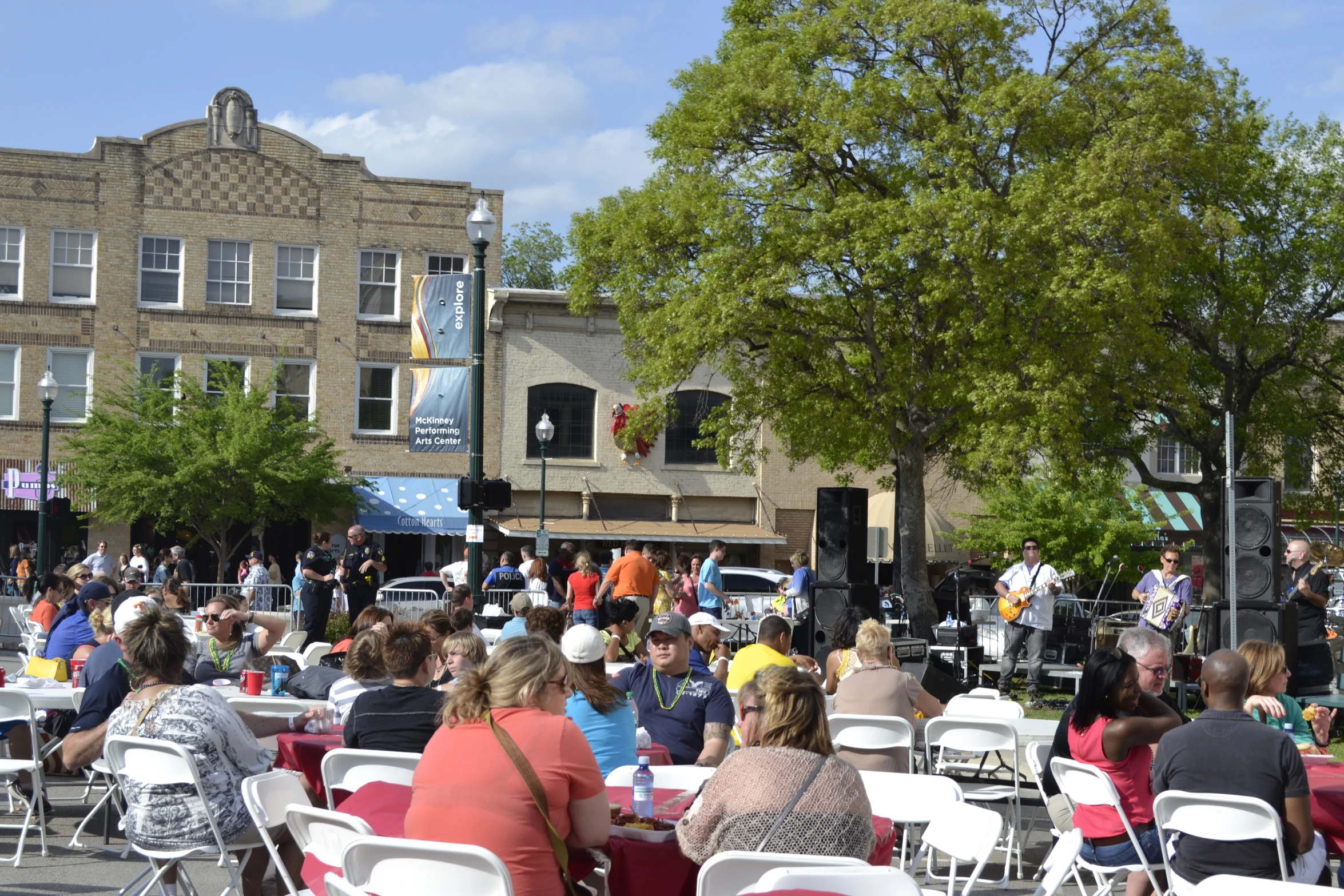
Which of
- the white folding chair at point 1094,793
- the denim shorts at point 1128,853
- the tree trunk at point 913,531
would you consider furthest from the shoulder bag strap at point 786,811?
the tree trunk at point 913,531

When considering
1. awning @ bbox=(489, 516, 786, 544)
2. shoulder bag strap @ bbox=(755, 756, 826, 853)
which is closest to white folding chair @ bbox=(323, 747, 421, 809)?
shoulder bag strap @ bbox=(755, 756, 826, 853)

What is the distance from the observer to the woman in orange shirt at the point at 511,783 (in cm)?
449

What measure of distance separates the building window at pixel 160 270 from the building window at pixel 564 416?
9007mm

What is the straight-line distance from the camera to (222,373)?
3158 centimetres

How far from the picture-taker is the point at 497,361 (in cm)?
3503

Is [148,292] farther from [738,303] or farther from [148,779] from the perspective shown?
[148,779]

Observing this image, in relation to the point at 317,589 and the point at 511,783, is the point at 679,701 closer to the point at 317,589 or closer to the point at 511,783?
the point at 511,783

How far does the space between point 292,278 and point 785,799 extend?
31.4m

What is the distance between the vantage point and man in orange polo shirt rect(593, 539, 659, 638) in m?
18.4

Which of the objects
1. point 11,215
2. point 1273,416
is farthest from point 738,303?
point 11,215

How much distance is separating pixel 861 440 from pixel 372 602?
8921mm

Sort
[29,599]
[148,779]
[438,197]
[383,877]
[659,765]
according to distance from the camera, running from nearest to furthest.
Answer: [383,877], [148,779], [659,765], [29,599], [438,197]

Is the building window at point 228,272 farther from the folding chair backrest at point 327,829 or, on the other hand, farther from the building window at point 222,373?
the folding chair backrest at point 327,829

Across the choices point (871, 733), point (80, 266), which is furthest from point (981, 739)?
point (80, 266)
